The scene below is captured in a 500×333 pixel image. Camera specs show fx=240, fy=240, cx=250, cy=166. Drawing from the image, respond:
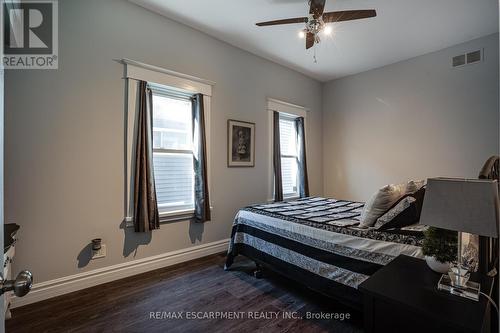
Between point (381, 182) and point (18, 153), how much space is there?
16.4 feet

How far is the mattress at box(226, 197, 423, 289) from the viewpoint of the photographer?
1.74 metres

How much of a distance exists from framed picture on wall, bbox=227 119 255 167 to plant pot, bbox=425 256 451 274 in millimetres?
2649

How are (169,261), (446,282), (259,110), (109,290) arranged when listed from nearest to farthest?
(446,282) → (109,290) → (169,261) → (259,110)

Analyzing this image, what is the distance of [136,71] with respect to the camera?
8.80 ft

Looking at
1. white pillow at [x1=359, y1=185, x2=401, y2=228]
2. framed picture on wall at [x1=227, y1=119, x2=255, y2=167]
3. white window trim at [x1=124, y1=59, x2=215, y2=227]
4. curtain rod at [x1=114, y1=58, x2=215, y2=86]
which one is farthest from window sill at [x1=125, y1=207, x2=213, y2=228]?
white pillow at [x1=359, y1=185, x2=401, y2=228]

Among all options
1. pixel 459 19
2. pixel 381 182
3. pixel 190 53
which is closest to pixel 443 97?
pixel 459 19

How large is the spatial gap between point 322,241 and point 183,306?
4.37 feet

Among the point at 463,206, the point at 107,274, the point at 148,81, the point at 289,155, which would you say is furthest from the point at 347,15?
the point at 107,274

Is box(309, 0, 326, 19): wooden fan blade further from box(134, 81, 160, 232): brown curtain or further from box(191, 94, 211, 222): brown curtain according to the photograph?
box(134, 81, 160, 232): brown curtain

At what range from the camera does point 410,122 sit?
159 inches

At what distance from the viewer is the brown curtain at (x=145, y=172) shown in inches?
104

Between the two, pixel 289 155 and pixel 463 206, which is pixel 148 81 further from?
pixel 463 206

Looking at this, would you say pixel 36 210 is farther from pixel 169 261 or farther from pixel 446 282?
pixel 446 282

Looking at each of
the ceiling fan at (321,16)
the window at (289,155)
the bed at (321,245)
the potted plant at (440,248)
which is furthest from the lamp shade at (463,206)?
the window at (289,155)
